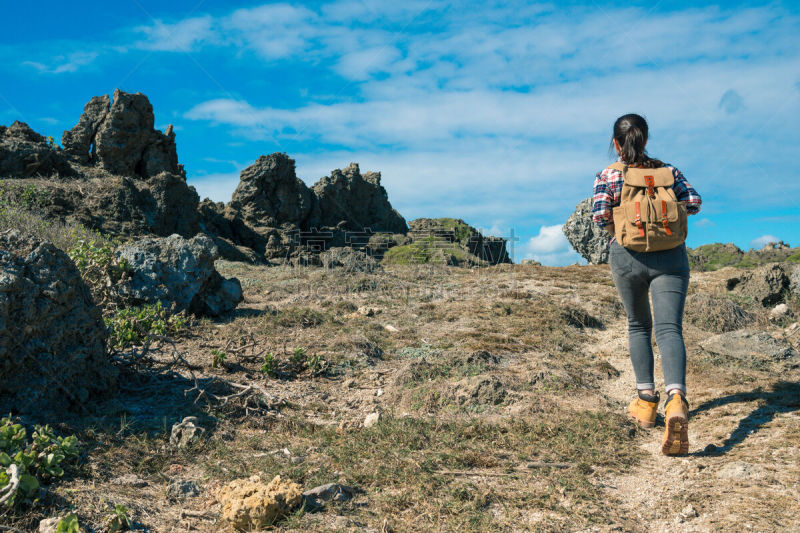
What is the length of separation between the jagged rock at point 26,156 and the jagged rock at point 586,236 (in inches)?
804

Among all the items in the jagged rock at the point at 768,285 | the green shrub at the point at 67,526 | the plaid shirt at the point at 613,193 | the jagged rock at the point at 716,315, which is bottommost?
the green shrub at the point at 67,526

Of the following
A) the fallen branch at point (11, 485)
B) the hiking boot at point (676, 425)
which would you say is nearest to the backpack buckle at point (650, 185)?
the hiking boot at point (676, 425)

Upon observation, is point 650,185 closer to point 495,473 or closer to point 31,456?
point 495,473

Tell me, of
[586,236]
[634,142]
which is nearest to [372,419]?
[634,142]

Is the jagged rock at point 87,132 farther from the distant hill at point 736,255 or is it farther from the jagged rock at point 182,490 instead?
the jagged rock at point 182,490

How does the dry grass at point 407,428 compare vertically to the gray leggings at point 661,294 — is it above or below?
below

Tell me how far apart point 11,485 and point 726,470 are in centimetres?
404

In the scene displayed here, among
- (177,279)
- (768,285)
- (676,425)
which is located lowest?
(676,425)

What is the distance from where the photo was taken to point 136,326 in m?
6.33

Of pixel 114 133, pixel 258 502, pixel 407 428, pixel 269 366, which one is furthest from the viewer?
pixel 114 133

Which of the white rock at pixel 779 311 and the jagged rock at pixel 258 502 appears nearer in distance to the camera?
the jagged rock at pixel 258 502

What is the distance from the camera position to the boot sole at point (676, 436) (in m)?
3.61

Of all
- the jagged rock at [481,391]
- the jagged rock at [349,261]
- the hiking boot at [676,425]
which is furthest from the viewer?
the jagged rock at [349,261]

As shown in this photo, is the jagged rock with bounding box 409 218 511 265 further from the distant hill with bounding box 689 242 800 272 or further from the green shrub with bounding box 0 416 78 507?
the green shrub with bounding box 0 416 78 507
